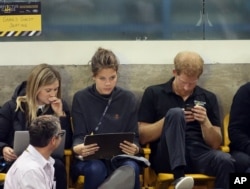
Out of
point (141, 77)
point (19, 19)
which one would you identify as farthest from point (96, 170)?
point (19, 19)

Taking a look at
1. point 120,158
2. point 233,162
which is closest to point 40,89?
point 120,158

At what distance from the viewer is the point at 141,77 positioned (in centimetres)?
579

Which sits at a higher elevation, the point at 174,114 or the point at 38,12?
the point at 38,12

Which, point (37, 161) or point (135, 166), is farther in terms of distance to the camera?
point (135, 166)

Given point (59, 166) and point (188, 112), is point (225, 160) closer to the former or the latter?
point (188, 112)

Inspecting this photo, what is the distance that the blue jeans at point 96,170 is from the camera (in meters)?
4.73

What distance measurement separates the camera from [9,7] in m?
5.73

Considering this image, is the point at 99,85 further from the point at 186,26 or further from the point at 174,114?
the point at 186,26

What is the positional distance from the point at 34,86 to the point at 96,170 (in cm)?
86

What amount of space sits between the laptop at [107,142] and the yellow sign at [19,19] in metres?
1.47

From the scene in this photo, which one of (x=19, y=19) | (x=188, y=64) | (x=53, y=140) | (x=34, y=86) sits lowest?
(x=53, y=140)

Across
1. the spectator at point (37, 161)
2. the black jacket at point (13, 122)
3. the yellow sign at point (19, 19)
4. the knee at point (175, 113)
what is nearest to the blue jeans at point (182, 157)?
the knee at point (175, 113)

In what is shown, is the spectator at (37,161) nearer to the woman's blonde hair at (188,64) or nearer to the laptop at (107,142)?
the laptop at (107,142)

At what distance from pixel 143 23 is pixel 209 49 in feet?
2.10
